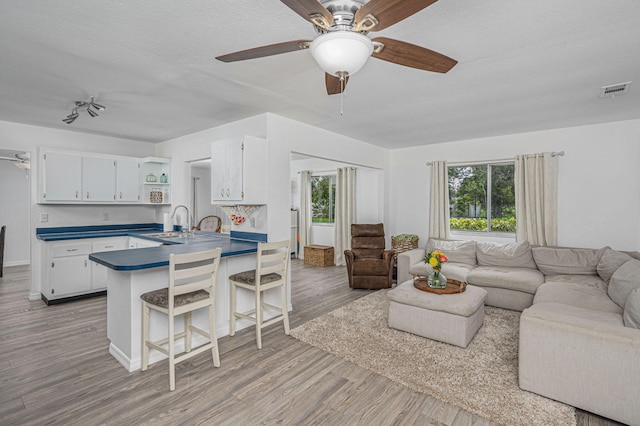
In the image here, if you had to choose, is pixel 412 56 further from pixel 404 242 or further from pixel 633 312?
pixel 404 242

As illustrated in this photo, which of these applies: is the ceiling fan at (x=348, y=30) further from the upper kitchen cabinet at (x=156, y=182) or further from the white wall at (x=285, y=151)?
the upper kitchen cabinet at (x=156, y=182)

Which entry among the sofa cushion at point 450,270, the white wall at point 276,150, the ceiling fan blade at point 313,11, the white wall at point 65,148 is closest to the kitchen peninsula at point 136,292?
the white wall at point 276,150

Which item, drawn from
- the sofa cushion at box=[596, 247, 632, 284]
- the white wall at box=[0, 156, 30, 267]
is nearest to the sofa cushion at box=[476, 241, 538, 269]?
the sofa cushion at box=[596, 247, 632, 284]

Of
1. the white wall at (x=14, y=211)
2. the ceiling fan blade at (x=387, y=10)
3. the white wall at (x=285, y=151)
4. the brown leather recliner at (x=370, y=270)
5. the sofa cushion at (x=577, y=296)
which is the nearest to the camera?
the ceiling fan blade at (x=387, y=10)

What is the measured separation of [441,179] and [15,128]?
6728mm

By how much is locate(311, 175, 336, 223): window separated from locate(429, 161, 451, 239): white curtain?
8.29 ft

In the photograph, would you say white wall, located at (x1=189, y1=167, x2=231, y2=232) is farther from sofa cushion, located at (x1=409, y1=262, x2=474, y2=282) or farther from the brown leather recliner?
sofa cushion, located at (x1=409, y1=262, x2=474, y2=282)

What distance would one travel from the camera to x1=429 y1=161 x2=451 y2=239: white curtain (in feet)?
18.4

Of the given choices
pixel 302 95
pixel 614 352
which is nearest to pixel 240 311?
pixel 302 95

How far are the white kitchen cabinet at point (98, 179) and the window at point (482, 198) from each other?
6000 millimetres

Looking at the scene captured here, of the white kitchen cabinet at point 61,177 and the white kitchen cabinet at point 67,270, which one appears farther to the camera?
the white kitchen cabinet at point 61,177

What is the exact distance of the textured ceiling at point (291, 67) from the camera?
6.07 feet

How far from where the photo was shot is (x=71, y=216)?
195 inches

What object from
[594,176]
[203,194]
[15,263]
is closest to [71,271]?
[203,194]
